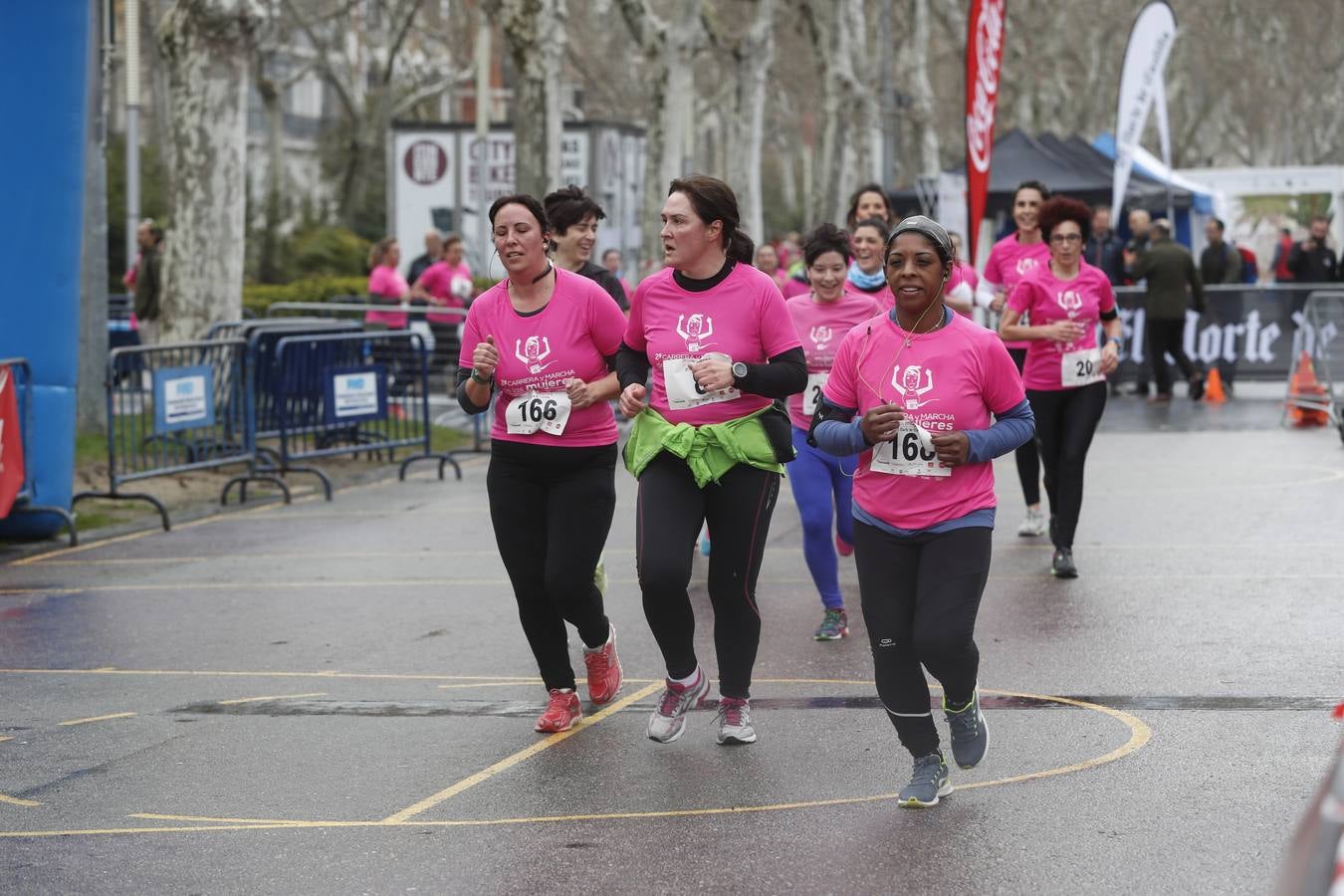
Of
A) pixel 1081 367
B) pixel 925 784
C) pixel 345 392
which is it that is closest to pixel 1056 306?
pixel 1081 367

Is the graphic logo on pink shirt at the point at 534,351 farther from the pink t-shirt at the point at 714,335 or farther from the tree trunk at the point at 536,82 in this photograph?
the tree trunk at the point at 536,82

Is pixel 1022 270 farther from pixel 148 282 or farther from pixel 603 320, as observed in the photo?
pixel 148 282

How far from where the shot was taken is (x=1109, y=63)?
6675 centimetres

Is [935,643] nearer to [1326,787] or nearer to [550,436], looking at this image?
[550,436]

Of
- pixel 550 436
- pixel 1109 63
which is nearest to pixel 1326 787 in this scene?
pixel 550 436

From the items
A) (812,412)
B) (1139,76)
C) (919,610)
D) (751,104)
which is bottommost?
(919,610)

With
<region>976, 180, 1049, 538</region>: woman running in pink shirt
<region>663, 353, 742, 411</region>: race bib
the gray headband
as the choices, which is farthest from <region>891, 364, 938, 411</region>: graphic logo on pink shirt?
<region>976, 180, 1049, 538</region>: woman running in pink shirt

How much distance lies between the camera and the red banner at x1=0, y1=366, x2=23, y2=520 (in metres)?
12.3

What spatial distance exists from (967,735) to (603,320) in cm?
204

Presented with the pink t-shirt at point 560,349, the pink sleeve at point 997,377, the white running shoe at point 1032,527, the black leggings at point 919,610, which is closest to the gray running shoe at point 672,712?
the pink t-shirt at point 560,349

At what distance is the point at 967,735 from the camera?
243 inches

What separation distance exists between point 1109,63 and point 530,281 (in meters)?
62.5

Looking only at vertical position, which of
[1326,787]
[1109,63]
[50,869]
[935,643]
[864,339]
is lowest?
[50,869]

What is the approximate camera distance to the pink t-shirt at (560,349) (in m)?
7.17
